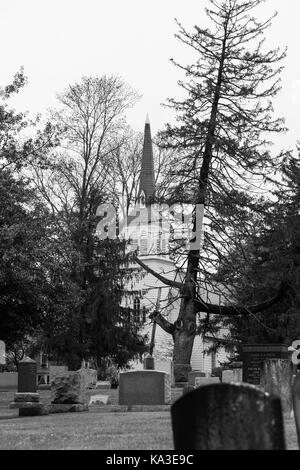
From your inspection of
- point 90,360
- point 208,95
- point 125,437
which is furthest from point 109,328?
point 125,437

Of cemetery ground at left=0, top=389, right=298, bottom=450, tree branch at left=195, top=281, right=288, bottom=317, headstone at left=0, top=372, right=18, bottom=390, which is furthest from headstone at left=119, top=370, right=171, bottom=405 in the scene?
headstone at left=0, top=372, right=18, bottom=390

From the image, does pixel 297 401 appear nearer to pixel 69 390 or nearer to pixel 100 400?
pixel 69 390

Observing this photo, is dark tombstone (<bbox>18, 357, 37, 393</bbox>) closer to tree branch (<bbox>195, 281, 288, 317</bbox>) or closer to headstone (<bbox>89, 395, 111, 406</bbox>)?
headstone (<bbox>89, 395, 111, 406</bbox>)

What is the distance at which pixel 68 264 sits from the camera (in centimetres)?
2814

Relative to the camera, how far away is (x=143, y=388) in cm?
1961

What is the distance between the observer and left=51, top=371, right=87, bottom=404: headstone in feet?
65.2

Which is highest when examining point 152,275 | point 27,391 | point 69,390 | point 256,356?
point 152,275

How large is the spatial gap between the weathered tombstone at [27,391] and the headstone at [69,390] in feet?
1.60

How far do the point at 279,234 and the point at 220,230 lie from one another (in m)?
3.84

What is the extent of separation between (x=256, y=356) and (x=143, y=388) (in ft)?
9.50

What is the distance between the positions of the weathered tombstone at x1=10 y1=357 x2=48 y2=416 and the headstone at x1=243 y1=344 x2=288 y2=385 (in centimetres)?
505

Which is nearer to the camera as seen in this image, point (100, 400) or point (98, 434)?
point (98, 434)

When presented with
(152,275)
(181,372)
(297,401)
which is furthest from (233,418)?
(152,275)
